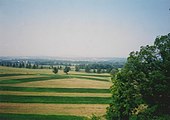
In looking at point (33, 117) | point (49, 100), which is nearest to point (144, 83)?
point (33, 117)

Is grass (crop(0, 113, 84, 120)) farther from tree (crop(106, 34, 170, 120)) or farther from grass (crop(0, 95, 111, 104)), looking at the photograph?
tree (crop(106, 34, 170, 120))

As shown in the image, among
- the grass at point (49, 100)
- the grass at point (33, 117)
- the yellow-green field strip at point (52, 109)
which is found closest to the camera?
the grass at point (33, 117)

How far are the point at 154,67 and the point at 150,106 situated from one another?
344 centimetres

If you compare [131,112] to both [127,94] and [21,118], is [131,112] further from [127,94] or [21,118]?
[21,118]

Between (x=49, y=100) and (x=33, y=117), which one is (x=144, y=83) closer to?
(x=33, y=117)

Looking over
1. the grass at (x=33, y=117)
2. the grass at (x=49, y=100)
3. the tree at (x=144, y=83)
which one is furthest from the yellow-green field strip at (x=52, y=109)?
the tree at (x=144, y=83)

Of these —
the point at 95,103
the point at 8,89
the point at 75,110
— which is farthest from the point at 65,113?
the point at 8,89

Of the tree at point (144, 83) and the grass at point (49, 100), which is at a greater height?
the tree at point (144, 83)

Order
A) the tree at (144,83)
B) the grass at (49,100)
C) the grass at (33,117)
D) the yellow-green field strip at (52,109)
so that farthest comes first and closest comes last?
the grass at (49,100), the yellow-green field strip at (52,109), the grass at (33,117), the tree at (144,83)

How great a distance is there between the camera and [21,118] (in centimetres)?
3584

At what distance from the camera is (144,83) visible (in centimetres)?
2344

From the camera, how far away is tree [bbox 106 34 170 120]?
23078 mm

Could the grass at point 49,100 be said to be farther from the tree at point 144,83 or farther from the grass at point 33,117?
the tree at point 144,83

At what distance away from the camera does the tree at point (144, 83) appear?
2308 centimetres
